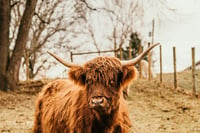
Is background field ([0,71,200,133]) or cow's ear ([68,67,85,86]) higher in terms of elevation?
cow's ear ([68,67,85,86])

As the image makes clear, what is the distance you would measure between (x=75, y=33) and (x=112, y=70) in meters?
23.9

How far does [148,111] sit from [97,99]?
23.7ft

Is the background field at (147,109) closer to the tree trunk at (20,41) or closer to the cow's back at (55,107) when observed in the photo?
the tree trunk at (20,41)

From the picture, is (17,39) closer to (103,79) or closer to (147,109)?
(147,109)

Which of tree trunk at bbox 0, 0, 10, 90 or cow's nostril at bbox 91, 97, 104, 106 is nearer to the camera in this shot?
cow's nostril at bbox 91, 97, 104, 106

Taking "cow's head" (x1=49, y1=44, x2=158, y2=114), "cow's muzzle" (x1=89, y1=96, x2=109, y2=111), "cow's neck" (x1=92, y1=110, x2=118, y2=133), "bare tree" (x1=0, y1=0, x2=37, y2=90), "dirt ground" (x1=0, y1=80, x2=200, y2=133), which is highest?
"bare tree" (x1=0, y1=0, x2=37, y2=90)

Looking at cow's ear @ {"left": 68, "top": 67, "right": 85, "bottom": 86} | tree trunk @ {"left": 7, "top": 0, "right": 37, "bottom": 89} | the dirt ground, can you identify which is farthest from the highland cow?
tree trunk @ {"left": 7, "top": 0, "right": 37, "bottom": 89}

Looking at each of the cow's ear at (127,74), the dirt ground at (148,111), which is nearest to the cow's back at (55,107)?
the cow's ear at (127,74)

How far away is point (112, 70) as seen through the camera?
14.8 feet

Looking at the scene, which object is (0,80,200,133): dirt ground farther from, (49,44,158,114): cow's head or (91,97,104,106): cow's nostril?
(91,97,104,106): cow's nostril

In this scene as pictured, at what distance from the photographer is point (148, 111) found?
11180 mm

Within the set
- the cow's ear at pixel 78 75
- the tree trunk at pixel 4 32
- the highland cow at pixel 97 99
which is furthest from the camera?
the tree trunk at pixel 4 32

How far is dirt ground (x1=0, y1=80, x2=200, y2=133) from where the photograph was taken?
848 cm

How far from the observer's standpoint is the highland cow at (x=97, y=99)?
4352 millimetres
